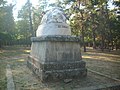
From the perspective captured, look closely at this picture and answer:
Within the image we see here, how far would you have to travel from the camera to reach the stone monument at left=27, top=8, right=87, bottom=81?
773 centimetres

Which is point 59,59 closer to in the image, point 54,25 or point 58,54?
point 58,54

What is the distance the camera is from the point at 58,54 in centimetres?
820

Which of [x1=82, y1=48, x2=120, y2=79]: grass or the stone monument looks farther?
[x1=82, y1=48, x2=120, y2=79]: grass

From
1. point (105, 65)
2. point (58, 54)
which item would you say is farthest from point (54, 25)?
point (105, 65)

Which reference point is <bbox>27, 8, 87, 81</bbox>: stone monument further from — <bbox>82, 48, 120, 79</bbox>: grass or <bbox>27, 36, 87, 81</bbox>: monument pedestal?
<bbox>82, 48, 120, 79</bbox>: grass

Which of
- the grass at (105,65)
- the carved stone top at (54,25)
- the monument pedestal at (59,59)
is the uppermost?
the carved stone top at (54,25)

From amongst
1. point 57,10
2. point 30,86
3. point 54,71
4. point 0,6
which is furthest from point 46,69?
point 0,6

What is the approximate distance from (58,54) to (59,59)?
0.23 m

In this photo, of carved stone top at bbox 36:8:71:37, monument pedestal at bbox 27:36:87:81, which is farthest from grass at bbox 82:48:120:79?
carved stone top at bbox 36:8:71:37

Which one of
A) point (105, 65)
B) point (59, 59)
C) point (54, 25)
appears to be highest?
point (54, 25)

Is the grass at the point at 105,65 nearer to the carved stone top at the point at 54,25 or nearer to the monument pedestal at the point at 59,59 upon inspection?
the monument pedestal at the point at 59,59

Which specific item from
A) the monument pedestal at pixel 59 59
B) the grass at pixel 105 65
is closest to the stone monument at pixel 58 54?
the monument pedestal at pixel 59 59

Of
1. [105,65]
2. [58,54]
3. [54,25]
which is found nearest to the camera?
[58,54]

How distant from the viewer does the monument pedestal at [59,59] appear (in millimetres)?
7680
